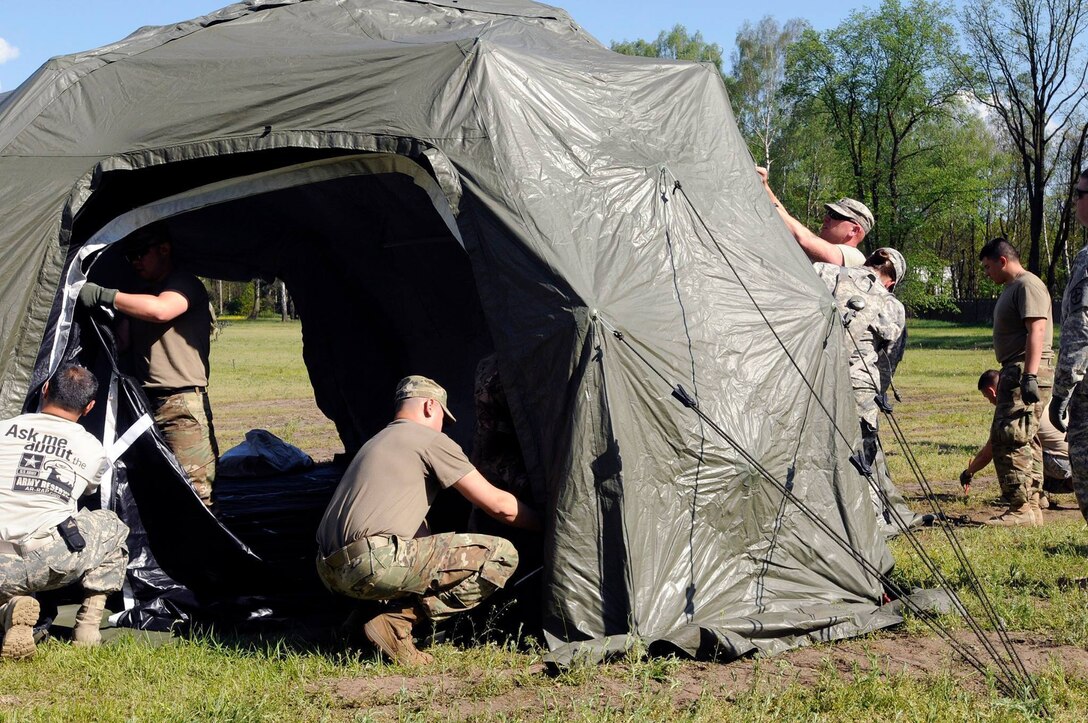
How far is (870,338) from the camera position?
6414 mm

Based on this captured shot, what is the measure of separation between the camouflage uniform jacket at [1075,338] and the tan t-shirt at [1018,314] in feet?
5.99

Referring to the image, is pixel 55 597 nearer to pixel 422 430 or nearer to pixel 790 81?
pixel 422 430

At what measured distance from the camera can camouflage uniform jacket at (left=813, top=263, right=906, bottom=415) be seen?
624 centimetres

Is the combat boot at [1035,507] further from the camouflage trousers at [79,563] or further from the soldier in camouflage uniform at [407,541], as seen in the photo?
the camouflage trousers at [79,563]

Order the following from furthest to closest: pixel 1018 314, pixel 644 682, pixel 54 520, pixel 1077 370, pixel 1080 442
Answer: pixel 1018 314
pixel 1080 442
pixel 1077 370
pixel 54 520
pixel 644 682

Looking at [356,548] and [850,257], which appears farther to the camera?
[850,257]

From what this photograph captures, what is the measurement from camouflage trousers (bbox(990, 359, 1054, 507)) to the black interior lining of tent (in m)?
3.51

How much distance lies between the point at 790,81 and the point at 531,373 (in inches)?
1357

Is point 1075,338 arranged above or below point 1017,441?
above

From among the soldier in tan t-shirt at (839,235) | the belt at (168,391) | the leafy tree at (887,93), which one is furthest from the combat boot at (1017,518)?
the leafy tree at (887,93)

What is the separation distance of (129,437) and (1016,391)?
552 centimetres

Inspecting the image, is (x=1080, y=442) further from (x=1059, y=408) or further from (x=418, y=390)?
(x=418, y=390)

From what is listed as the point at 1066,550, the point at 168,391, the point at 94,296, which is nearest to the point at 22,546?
the point at 94,296

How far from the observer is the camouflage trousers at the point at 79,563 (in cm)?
457
